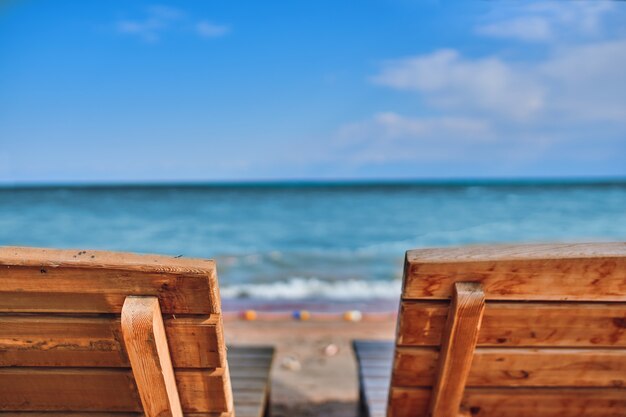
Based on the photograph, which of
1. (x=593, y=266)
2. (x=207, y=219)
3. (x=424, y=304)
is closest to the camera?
(x=593, y=266)

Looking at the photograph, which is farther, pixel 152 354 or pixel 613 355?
pixel 613 355

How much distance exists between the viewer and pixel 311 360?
411cm

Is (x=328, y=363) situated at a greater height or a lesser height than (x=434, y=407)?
lesser

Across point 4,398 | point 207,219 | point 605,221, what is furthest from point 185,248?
point 605,221

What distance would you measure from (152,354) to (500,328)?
1010mm

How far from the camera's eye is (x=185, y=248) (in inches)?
527

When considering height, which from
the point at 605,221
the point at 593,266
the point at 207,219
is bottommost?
the point at 207,219

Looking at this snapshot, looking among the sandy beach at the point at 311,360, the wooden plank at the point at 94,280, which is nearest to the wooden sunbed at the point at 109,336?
the wooden plank at the point at 94,280

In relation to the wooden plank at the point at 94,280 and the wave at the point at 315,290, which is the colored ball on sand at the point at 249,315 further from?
the wooden plank at the point at 94,280

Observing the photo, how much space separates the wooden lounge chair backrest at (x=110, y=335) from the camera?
39.4 inches

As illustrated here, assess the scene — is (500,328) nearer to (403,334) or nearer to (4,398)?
(403,334)

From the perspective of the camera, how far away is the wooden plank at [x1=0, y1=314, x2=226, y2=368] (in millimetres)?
1086

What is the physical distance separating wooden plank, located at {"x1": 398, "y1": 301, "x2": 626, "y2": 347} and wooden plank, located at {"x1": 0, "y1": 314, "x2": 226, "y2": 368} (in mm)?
583

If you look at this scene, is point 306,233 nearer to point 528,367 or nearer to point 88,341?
point 528,367
